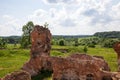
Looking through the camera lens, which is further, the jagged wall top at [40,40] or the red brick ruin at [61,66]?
the jagged wall top at [40,40]

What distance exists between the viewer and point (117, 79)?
31.0 metres

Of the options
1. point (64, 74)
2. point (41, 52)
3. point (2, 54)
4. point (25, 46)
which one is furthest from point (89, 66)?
point (25, 46)

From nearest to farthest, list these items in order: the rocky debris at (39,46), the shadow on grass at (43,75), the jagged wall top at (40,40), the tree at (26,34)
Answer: the shadow on grass at (43,75)
the rocky debris at (39,46)
the jagged wall top at (40,40)
the tree at (26,34)

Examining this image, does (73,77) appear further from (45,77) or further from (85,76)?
(45,77)

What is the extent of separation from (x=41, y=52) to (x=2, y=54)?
30669mm

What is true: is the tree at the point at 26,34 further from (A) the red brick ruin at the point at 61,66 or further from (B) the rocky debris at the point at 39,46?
(A) the red brick ruin at the point at 61,66

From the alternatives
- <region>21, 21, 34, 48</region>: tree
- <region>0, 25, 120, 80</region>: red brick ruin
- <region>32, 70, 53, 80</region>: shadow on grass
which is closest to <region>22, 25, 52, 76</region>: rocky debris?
<region>0, 25, 120, 80</region>: red brick ruin

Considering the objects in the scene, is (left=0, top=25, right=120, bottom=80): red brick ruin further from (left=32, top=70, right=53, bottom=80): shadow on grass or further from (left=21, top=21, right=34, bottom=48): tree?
(left=21, top=21, right=34, bottom=48): tree

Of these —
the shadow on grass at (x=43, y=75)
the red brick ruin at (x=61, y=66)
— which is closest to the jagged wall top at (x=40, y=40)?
the red brick ruin at (x=61, y=66)

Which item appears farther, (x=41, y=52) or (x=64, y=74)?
(x=41, y=52)

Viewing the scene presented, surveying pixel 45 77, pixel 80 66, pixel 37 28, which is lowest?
pixel 45 77

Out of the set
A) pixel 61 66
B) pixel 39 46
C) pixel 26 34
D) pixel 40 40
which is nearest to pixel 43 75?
pixel 39 46

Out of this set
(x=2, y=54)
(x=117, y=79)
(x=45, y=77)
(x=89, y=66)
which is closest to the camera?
(x=117, y=79)

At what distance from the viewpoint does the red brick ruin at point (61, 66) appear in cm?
3303
